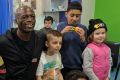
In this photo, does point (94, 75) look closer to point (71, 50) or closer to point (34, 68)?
point (71, 50)

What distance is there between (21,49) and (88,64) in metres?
0.61

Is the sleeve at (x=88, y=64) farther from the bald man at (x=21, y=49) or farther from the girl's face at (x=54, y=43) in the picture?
the bald man at (x=21, y=49)

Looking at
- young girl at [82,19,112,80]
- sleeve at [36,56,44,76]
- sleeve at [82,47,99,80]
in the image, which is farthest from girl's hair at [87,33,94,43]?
sleeve at [36,56,44,76]

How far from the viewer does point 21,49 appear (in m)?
1.96

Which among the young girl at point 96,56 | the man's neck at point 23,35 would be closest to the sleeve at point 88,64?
the young girl at point 96,56

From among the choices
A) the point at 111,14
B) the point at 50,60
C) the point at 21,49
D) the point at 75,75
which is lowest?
the point at 75,75

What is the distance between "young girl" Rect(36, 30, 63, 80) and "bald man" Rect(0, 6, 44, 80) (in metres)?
0.07

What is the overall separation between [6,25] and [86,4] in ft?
7.13

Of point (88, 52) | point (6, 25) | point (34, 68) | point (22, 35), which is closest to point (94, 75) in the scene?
point (88, 52)

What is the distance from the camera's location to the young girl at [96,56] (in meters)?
2.19

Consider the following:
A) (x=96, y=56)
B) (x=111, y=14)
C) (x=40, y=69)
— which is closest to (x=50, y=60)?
(x=40, y=69)

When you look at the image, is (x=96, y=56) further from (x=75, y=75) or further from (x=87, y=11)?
(x=87, y=11)

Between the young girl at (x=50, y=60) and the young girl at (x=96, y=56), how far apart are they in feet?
0.85

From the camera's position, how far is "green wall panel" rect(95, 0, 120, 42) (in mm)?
5305
